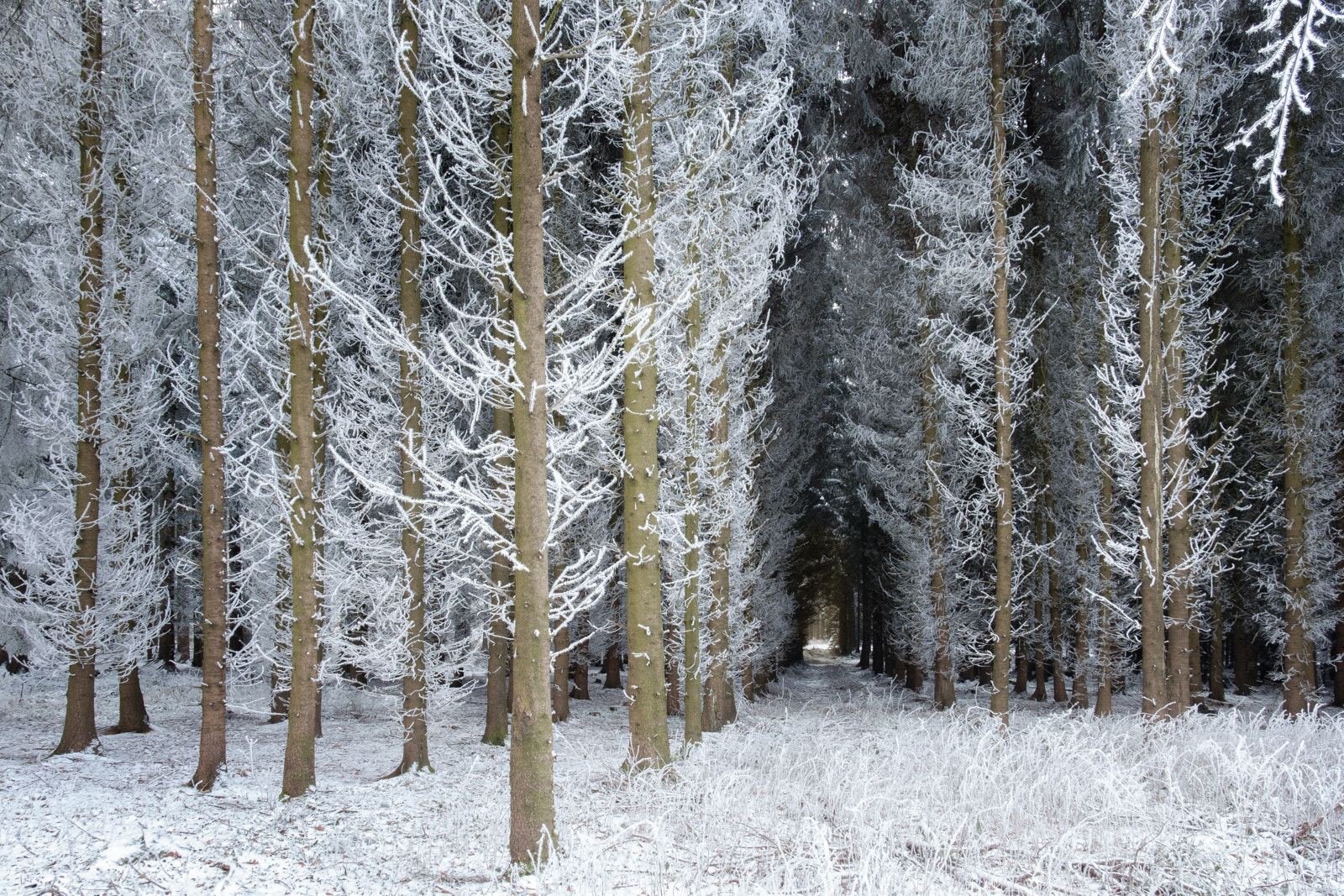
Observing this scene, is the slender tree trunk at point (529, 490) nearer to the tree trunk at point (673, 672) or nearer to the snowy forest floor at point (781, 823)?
the snowy forest floor at point (781, 823)

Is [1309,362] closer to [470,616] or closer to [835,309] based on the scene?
[835,309]

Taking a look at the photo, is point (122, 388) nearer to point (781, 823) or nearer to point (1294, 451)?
point (781, 823)

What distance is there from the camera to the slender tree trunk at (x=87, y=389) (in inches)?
376

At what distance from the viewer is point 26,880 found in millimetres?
4777

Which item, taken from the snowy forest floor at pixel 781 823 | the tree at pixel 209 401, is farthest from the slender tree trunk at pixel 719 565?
the tree at pixel 209 401

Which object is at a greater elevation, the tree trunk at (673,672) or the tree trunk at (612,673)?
the tree trunk at (673,672)

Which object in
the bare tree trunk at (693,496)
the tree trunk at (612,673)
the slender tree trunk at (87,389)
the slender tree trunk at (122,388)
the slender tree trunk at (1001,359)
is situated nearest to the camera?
the bare tree trunk at (693,496)

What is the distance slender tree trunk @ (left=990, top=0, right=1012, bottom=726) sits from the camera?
10539 mm

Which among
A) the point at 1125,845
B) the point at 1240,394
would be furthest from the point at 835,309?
the point at 1125,845

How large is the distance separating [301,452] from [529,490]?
405cm

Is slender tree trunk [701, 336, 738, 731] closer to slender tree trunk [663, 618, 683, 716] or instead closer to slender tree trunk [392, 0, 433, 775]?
slender tree trunk [663, 618, 683, 716]

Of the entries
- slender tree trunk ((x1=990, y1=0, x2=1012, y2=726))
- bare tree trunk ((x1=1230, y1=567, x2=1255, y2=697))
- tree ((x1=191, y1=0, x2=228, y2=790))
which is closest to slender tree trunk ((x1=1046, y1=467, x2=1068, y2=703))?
bare tree trunk ((x1=1230, y1=567, x2=1255, y2=697))

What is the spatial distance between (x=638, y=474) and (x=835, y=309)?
617 inches

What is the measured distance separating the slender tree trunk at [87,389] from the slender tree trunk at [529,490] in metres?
7.93
